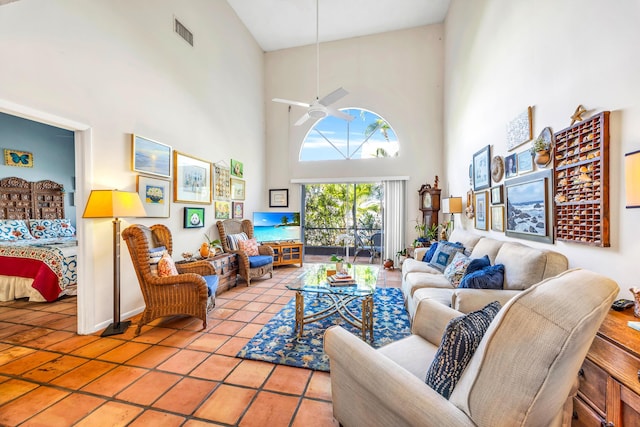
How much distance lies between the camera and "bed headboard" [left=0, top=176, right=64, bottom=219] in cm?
480

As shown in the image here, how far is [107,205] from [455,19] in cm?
594

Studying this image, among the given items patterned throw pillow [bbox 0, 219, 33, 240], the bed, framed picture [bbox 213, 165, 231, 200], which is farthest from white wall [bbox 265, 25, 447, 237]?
patterned throw pillow [bbox 0, 219, 33, 240]

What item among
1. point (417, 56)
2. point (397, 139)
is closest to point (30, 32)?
point (397, 139)

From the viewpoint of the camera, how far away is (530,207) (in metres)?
2.54

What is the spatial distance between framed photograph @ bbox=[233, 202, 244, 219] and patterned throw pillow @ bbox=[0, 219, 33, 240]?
11.4 feet

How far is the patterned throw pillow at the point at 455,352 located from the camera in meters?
1.04

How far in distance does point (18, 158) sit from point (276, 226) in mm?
4899

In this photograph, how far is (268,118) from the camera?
A: 21.7ft

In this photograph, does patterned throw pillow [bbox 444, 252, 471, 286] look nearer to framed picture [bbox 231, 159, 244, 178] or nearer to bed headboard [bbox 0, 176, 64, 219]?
framed picture [bbox 231, 159, 244, 178]

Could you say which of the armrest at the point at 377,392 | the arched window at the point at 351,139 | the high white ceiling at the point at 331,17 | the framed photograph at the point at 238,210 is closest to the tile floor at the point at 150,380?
the armrest at the point at 377,392

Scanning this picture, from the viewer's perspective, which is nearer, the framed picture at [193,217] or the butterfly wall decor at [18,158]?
the framed picture at [193,217]

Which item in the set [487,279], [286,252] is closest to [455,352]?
[487,279]

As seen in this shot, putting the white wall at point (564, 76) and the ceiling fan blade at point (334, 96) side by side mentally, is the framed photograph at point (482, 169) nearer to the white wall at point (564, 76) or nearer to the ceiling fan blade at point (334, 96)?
the white wall at point (564, 76)

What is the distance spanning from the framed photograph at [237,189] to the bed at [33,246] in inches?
97.2
